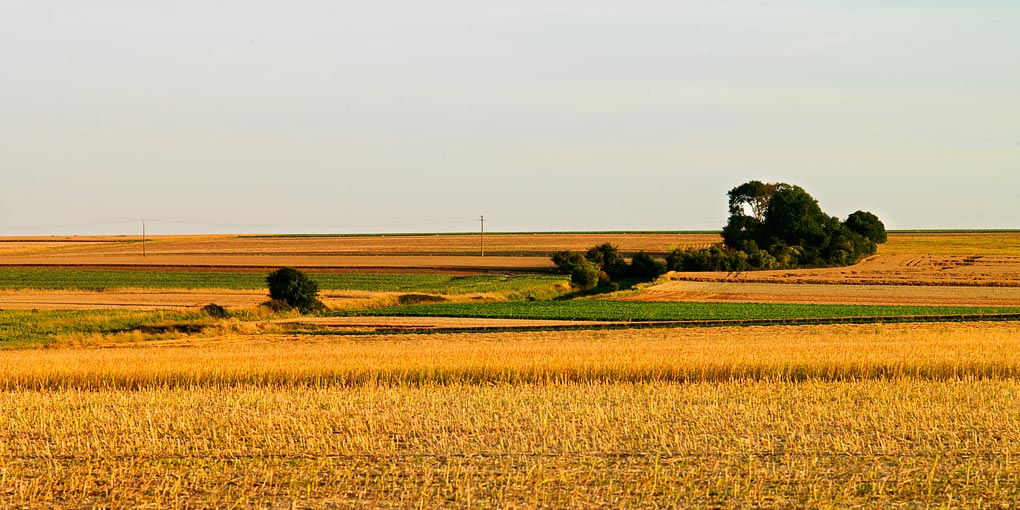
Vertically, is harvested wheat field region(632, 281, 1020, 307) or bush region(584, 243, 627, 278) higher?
bush region(584, 243, 627, 278)

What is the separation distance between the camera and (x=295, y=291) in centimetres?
5412

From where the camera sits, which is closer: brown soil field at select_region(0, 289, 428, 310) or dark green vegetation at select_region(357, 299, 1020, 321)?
dark green vegetation at select_region(357, 299, 1020, 321)

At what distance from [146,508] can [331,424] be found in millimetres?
5797

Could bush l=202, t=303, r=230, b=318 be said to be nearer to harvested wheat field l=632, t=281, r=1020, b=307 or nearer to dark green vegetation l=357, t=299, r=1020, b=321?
dark green vegetation l=357, t=299, r=1020, b=321

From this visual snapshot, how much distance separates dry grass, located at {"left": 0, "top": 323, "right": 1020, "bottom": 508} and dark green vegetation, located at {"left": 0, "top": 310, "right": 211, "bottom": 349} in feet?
38.8

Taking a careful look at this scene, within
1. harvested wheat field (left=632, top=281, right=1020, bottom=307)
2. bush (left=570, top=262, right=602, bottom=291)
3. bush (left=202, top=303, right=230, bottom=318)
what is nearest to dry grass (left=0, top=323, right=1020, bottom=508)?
bush (left=202, top=303, right=230, bottom=318)

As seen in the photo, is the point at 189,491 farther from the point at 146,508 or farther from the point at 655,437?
the point at 655,437

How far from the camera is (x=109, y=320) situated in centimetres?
4762

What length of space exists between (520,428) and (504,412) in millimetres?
1513

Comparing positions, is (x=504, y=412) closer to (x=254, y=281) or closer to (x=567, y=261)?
(x=254, y=281)

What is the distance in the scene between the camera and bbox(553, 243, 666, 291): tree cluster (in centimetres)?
7831

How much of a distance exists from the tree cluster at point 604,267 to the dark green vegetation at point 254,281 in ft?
5.88

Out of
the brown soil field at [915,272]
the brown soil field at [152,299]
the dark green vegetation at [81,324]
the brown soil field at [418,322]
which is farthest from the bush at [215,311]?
the brown soil field at [915,272]

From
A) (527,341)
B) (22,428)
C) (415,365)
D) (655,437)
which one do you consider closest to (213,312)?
(527,341)
